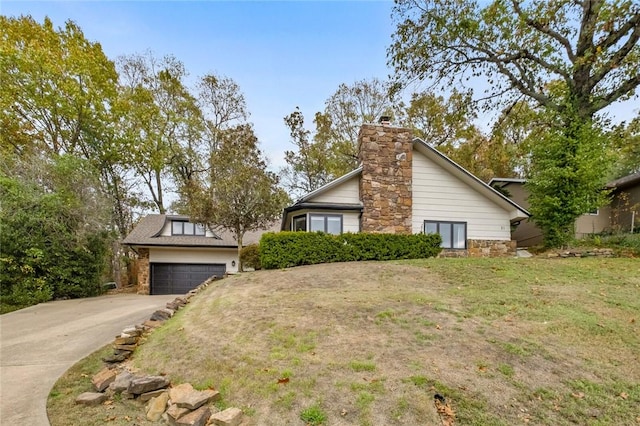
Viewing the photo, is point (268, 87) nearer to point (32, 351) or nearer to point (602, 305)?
point (32, 351)

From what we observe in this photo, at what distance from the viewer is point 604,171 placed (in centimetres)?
1150

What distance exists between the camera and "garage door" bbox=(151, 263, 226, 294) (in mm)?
16672

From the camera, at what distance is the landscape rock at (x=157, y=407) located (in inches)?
141

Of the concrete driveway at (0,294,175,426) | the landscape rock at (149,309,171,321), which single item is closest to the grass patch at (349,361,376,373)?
the concrete driveway at (0,294,175,426)

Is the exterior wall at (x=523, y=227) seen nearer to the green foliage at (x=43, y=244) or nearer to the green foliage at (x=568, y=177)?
the green foliage at (x=568, y=177)

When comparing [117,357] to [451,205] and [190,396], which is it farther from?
[451,205]

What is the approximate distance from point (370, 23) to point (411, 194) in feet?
24.3

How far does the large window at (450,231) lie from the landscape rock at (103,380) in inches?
448

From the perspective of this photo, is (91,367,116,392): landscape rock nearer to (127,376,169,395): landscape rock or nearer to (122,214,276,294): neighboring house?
(127,376,169,395): landscape rock

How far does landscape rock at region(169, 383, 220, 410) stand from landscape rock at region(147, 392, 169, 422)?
101mm

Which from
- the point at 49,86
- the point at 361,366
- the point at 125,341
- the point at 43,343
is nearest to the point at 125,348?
the point at 125,341

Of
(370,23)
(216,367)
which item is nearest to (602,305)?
(216,367)

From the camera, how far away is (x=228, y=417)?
3230 millimetres

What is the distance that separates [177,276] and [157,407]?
47.7 ft
